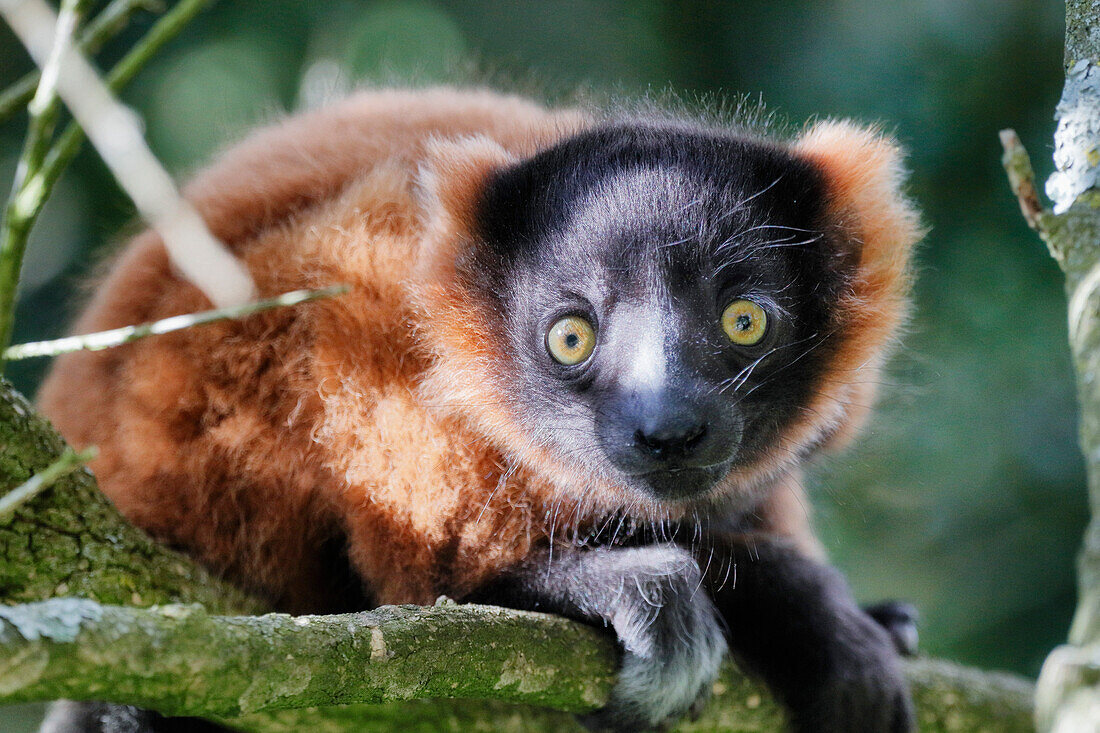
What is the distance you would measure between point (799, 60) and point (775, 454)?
3.99 metres

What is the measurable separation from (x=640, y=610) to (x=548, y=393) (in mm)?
741

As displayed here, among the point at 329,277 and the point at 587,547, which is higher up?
the point at 329,277

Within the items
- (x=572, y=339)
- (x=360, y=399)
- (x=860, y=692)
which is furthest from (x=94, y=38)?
(x=860, y=692)

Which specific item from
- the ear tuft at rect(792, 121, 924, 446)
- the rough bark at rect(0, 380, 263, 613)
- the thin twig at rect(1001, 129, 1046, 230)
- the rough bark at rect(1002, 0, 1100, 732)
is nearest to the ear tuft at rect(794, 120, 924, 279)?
the ear tuft at rect(792, 121, 924, 446)

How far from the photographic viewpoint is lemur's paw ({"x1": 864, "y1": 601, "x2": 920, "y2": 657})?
4102mm

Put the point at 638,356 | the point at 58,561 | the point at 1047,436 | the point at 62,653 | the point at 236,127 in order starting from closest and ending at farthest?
the point at 62,653 < the point at 58,561 < the point at 638,356 < the point at 236,127 < the point at 1047,436

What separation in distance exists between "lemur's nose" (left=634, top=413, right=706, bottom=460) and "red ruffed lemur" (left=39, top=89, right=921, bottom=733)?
2cm

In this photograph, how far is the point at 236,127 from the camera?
5.52 meters

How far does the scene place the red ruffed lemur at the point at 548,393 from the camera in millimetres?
3164

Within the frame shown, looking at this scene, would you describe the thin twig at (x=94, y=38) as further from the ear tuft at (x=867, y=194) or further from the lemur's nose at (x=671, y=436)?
the ear tuft at (x=867, y=194)

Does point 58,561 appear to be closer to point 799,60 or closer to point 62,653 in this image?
point 62,653

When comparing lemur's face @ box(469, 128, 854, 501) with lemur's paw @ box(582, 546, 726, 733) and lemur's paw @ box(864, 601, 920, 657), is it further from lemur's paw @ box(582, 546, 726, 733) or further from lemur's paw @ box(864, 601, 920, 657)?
lemur's paw @ box(864, 601, 920, 657)

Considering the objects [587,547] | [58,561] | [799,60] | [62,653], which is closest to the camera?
[62,653]

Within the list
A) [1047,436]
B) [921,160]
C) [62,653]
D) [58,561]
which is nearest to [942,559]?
[1047,436]
